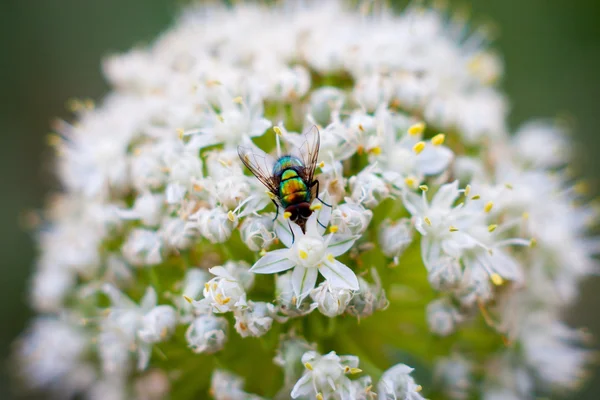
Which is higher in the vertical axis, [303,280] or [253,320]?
[303,280]

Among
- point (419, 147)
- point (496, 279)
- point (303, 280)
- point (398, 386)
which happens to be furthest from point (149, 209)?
point (496, 279)

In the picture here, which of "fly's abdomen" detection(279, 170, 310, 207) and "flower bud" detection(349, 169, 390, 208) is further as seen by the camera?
"flower bud" detection(349, 169, 390, 208)

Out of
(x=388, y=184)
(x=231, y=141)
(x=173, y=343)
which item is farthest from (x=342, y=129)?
(x=173, y=343)

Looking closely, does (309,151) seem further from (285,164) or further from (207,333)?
(207,333)

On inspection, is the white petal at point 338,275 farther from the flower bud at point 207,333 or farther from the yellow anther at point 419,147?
the yellow anther at point 419,147

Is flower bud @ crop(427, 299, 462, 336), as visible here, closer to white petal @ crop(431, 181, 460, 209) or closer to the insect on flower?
white petal @ crop(431, 181, 460, 209)

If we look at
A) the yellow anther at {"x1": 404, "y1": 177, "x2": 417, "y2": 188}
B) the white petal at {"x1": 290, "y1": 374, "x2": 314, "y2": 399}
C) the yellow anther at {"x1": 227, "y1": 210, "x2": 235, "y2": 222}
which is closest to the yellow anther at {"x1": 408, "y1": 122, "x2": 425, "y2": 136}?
the yellow anther at {"x1": 404, "y1": 177, "x2": 417, "y2": 188}

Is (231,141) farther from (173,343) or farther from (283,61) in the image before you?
(173,343)
